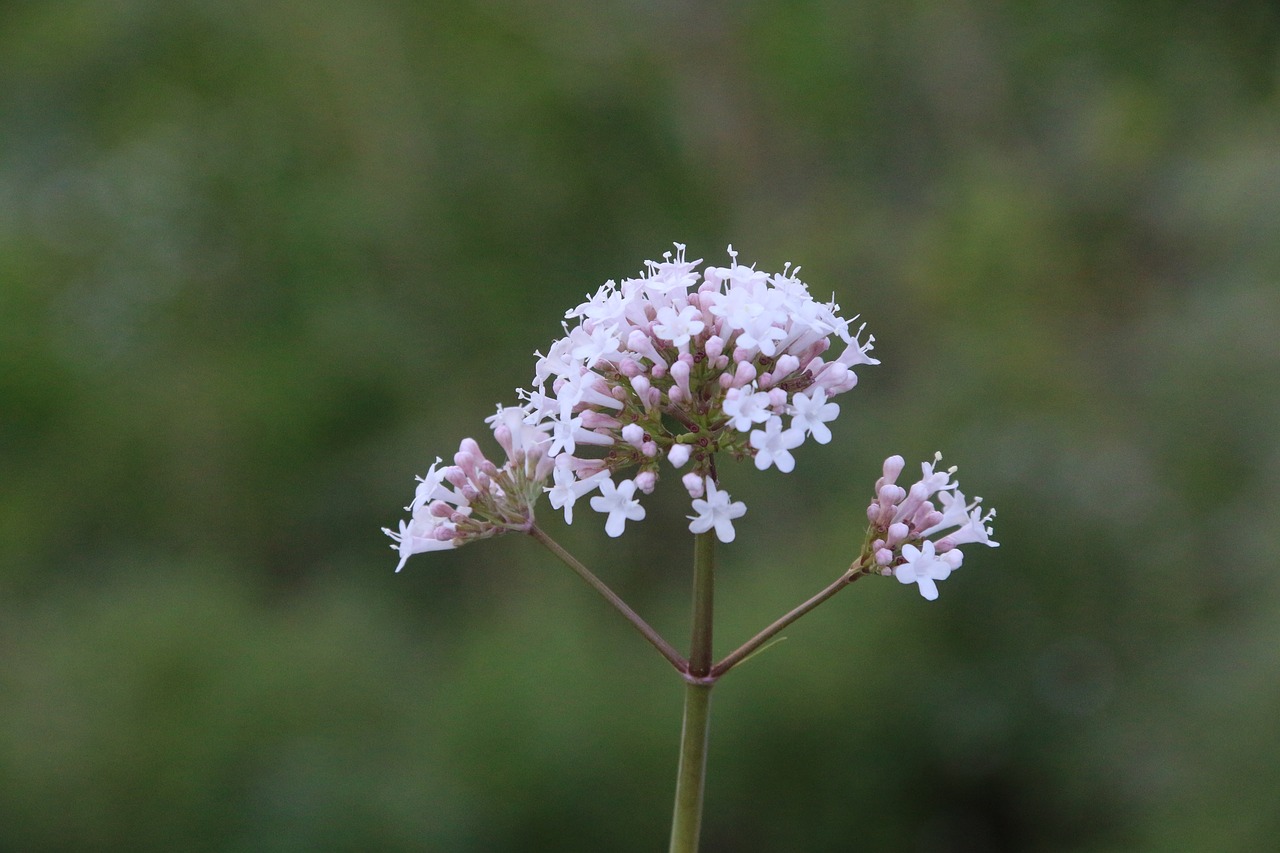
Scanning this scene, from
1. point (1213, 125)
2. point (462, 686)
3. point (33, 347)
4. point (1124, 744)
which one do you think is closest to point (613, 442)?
point (462, 686)

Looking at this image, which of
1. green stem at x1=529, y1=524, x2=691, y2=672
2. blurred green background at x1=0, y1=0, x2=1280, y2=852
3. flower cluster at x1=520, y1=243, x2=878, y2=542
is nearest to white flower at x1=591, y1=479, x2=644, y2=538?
flower cluster at x1=520, y1=243, x2=878, y2=542

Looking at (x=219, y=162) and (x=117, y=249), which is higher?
(x=219, y=162)

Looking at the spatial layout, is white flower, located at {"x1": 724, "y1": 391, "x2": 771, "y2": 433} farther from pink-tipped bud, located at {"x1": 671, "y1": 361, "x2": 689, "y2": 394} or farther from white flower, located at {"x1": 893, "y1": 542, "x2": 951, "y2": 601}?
white flower, located at {"x1": 893, "y1": 542, "x2": 951, "y2": 601}

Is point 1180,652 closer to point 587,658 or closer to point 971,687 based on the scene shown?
point 971,687

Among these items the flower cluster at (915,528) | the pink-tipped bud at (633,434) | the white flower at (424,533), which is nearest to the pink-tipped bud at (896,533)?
the flower cluster at (915,528)

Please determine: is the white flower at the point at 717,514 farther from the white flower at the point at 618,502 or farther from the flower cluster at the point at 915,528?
the flower cluster at the point at 915,528
